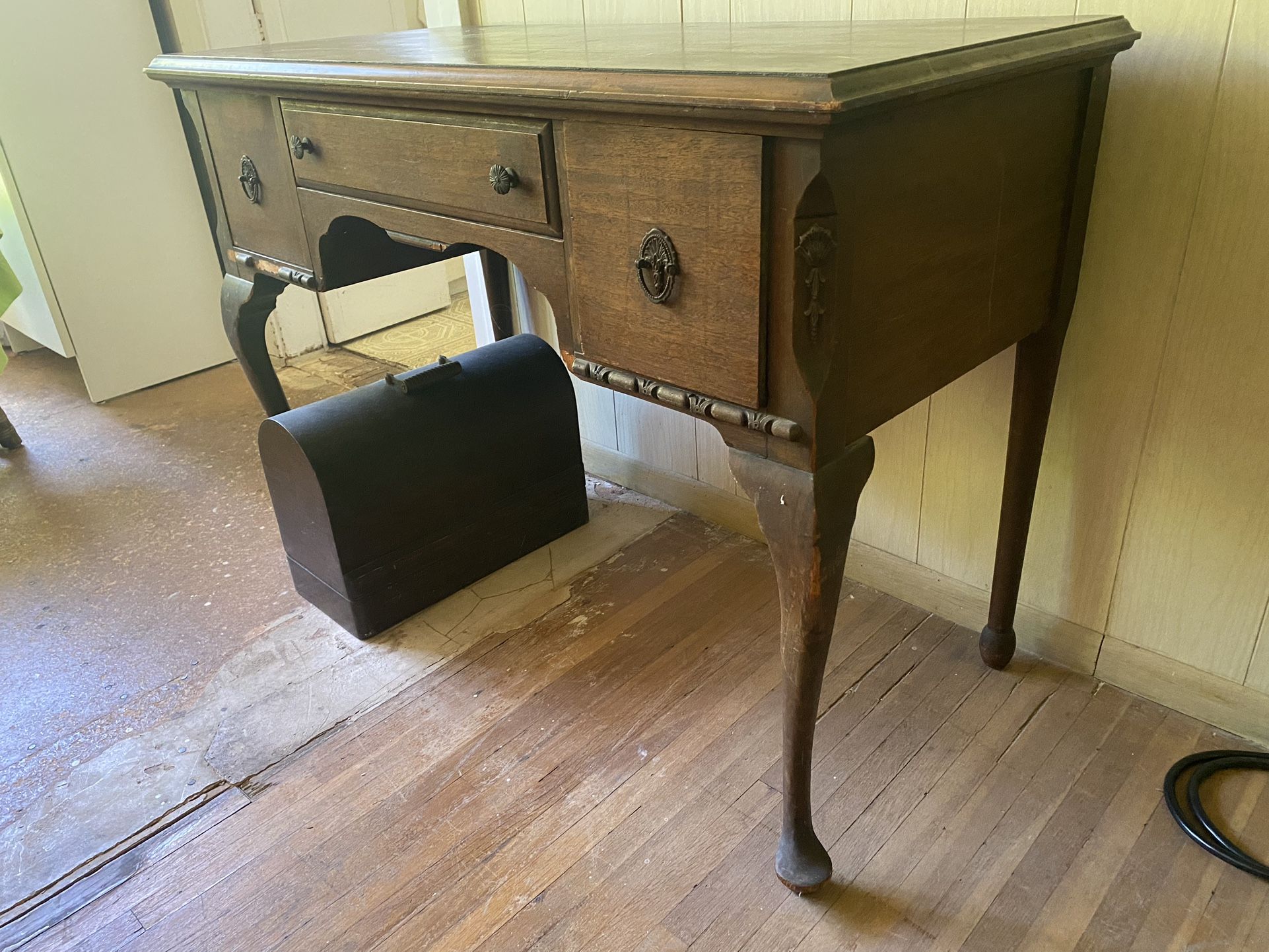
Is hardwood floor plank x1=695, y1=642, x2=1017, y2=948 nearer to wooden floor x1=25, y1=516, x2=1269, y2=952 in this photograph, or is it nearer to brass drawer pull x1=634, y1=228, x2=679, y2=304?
wooden floor x1=25, y1=516, x2=1269, y2=952

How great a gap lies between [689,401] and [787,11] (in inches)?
27.6

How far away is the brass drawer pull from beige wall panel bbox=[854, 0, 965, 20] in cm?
57

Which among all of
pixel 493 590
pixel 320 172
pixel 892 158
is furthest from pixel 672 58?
pixel 493 590

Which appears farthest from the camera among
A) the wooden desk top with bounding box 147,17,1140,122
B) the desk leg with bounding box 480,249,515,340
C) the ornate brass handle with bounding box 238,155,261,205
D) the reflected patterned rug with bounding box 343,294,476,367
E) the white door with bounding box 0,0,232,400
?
the reflected patterned rug with bounding box 343,294,476,367

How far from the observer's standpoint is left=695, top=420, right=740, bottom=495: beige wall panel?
1598mm

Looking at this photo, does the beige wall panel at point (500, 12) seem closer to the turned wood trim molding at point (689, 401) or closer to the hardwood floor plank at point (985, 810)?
the turned wood trim molding at point (689, 401)

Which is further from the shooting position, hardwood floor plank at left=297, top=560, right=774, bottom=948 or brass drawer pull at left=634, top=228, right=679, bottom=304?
hardwood floor plank at left=297, top=560, right=774, bottom=948

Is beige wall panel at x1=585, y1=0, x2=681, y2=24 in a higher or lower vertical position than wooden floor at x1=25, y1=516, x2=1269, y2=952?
higher

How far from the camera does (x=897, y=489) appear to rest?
139cm

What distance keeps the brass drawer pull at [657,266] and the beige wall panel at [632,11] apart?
28.3 inches

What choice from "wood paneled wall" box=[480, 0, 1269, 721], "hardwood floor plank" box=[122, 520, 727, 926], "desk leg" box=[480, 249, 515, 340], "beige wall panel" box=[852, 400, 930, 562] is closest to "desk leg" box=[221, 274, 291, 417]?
"desk leg" box=[480, 249, 515, 340]

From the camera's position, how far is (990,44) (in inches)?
30.6

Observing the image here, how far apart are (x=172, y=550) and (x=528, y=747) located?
0.91m

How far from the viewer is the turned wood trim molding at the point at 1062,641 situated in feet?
3.76
